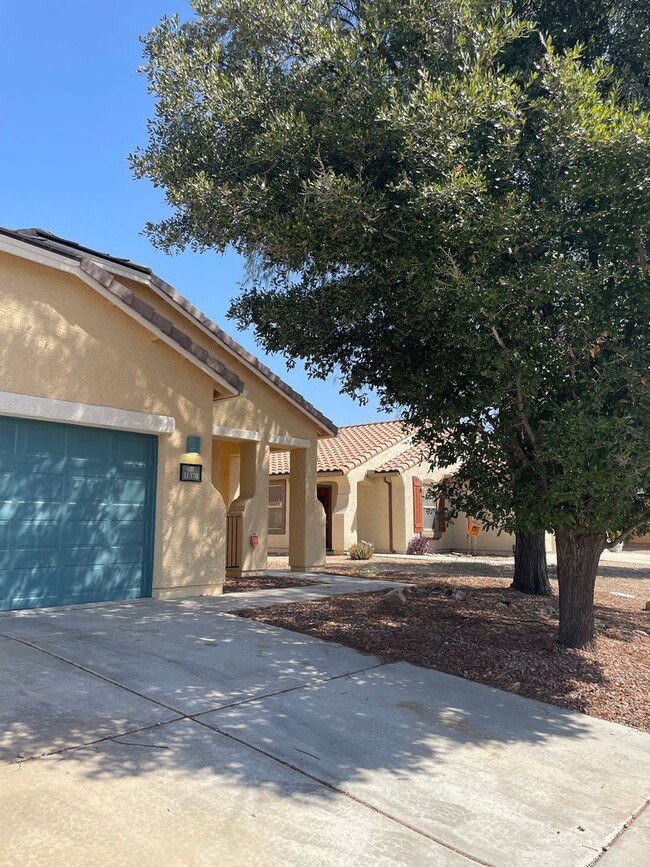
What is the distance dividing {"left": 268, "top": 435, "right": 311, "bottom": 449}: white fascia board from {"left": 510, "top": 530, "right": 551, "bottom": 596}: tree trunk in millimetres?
4850

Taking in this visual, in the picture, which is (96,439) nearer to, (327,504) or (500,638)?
(500,638)

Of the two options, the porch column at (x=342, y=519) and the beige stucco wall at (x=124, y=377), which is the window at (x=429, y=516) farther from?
the beige stucco wall at (x=124, y=377)

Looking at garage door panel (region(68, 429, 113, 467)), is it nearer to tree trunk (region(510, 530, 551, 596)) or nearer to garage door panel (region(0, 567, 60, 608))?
garage door panel (region(0, 567, 60, 608))

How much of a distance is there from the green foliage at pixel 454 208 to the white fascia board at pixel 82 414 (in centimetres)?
239

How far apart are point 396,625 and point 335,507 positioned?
1279cm

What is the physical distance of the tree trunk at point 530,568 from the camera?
1216cm

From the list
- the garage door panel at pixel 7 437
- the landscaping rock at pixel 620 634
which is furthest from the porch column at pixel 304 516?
the garage door panel at pixel 7 437

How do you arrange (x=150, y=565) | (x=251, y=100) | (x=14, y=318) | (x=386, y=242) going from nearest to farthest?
(x=386, y=242), (x=251, y=100), (x=14, y=318), (x=150, y=565)

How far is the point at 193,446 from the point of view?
32.4ft

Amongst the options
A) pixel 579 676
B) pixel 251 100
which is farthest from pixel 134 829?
pixel 251 100

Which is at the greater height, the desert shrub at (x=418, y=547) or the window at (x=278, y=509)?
the window at (x=278, y=509)

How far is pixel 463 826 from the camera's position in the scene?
3.72 metres

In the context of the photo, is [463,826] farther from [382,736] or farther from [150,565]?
[150,565]

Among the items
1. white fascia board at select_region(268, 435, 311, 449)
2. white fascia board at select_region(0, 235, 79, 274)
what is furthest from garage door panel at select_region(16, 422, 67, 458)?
white fascia board at select_region(268, 435, 311, 449)
